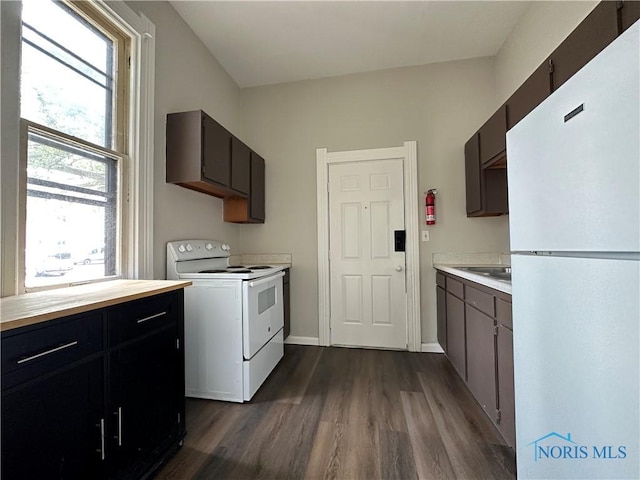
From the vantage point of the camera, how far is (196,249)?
2.27m

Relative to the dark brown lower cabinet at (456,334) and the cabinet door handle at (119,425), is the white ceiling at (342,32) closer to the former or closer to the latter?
the dark brown lower cabinet at (456,334)

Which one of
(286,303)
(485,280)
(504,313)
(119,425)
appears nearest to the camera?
(119,425)

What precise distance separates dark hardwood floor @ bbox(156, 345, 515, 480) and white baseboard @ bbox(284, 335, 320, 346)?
0.65 m

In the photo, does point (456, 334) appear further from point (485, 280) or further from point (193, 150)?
point (193, 150)

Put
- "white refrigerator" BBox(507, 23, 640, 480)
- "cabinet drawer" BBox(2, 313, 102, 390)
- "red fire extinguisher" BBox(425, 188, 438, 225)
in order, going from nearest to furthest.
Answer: "white refrigerator" BBox(507, 23, 640, 480) → "cabinet drawer" BBox(2, 313, 102, 390) → "red fire extinguisher" BBox(425, 188, 438, 225)

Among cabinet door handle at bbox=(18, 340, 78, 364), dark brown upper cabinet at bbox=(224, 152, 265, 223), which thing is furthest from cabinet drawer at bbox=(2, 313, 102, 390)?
dark brown upper cabinet at bbox=(224, 152, 265, 223)

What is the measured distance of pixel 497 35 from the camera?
246 cm

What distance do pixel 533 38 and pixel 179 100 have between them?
9.25 ft

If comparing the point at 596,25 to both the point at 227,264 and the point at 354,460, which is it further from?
the point at 227,264

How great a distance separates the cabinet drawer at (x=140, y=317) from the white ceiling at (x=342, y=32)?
227 cm

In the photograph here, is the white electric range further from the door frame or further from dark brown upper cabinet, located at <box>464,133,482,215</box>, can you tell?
dark brown upper cabinet, located at <box>464,133,482,215</box>

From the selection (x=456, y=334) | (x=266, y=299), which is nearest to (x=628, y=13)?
(x=456, y=334)

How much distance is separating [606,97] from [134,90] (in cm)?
231

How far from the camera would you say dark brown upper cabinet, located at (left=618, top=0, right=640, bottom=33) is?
3.20ft
